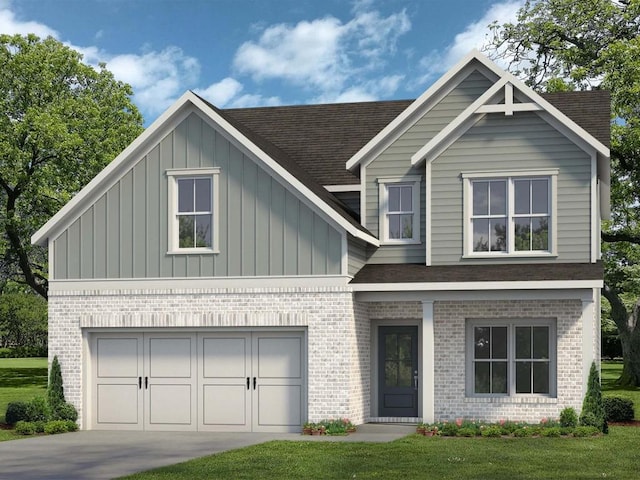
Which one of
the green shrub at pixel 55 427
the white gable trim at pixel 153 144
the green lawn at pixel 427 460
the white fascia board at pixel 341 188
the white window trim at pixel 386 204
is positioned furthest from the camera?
the white fascia board at pixel 341 188

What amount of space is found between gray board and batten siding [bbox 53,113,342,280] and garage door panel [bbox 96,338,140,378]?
1.63m

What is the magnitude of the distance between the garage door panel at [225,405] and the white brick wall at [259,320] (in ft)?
4.94

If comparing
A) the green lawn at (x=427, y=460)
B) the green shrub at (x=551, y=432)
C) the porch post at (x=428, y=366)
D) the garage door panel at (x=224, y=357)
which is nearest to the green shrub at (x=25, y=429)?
the garage door panel at (x=224, y=357)

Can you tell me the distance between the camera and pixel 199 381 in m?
24.9

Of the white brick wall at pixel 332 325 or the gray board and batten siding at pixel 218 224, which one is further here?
the gray board and batten siding at pixel 218 224

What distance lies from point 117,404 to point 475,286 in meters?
8.93

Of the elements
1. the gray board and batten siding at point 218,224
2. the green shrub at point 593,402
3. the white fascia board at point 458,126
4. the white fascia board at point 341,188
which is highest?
the white fascia board at point 458,126

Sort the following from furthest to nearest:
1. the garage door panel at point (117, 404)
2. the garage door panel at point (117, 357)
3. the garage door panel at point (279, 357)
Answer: the garage door panel at point (117, 357) → the garage door panel at point (117, 404) → the garage door panel at point (279, 357)

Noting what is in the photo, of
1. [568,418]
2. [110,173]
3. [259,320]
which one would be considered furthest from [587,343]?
[110,173]

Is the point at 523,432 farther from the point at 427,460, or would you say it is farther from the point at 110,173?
the point at 110,173

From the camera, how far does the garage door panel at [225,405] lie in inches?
968

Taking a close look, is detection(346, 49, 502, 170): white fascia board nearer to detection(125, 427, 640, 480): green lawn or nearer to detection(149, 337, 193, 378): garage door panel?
detection(149, 337, 193, 378): garage door panel

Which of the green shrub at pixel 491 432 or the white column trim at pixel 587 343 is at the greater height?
the white column trim at pixel 587 343

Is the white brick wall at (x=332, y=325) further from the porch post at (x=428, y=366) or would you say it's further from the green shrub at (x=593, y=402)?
the porch post at (x=428, y=366)
